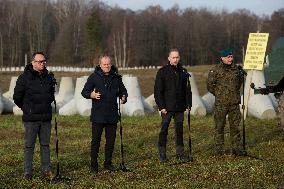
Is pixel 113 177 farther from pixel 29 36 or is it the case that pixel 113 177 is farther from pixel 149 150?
pixel 29 36

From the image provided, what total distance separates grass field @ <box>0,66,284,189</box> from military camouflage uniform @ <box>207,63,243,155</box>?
0.47m

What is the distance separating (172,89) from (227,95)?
1.00 meters

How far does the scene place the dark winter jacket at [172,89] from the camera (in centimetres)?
986

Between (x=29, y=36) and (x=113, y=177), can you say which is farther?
(x=29, y=36)

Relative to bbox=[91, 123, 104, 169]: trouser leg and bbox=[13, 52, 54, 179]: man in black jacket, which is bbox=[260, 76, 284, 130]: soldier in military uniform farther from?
bbox=[13, 52, 54, 179]: man in black jacket

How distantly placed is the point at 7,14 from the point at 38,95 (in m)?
88.1

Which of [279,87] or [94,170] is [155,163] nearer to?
[94,170]

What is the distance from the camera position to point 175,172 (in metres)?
8.77

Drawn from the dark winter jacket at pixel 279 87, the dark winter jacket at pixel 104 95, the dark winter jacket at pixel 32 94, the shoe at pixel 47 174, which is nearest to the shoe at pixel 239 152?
the dark winter jacket at pixel 279 87

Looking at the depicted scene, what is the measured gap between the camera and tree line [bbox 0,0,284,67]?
87.9 metres

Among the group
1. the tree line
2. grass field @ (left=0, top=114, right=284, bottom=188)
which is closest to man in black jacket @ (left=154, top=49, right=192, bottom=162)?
grass field @ (left=0, top=114, right=284, bottom=188)

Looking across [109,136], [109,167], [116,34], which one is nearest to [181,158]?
[109,167]

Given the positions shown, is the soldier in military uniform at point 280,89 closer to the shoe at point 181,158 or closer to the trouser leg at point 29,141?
the shoe at point 181,158

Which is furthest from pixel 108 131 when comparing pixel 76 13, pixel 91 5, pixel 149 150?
pixel 91 5
